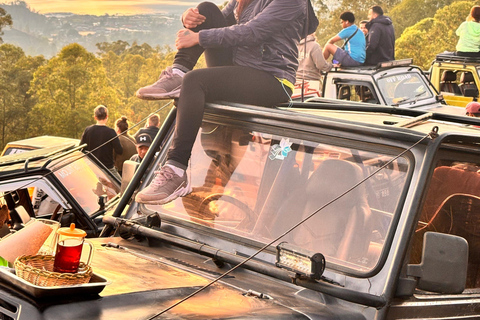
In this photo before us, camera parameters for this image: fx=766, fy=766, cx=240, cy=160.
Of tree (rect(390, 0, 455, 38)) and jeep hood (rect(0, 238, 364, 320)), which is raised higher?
tree (rect(390, 0, 455, 38))

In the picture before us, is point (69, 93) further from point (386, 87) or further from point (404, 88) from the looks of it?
point (386, 87)

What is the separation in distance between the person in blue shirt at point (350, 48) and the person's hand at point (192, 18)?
8.39 metres

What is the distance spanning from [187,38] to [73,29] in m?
34.2

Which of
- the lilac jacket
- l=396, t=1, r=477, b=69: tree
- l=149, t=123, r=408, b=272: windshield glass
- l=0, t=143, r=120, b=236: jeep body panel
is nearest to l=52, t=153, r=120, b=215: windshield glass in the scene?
l=0, t=143, r=120, b=236: jeep body panel

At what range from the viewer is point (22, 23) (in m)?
37.6

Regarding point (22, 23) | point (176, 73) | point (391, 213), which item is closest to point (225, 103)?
point (176, 73)

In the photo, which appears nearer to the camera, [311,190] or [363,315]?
[363,315]

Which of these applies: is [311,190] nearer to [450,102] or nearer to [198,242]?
[198,242]

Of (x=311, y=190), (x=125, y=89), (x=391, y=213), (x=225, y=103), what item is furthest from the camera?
(x=125, y=89)

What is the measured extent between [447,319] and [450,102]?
11.4 meters

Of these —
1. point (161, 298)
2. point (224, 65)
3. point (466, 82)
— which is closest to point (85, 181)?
point (224, 65)

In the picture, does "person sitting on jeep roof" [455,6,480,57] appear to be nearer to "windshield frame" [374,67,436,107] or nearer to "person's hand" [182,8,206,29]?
"windshield frame" [374,67,436,107]

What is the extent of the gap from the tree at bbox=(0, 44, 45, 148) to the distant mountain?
7.13 meters

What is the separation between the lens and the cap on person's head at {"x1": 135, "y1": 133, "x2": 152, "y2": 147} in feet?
29.5
